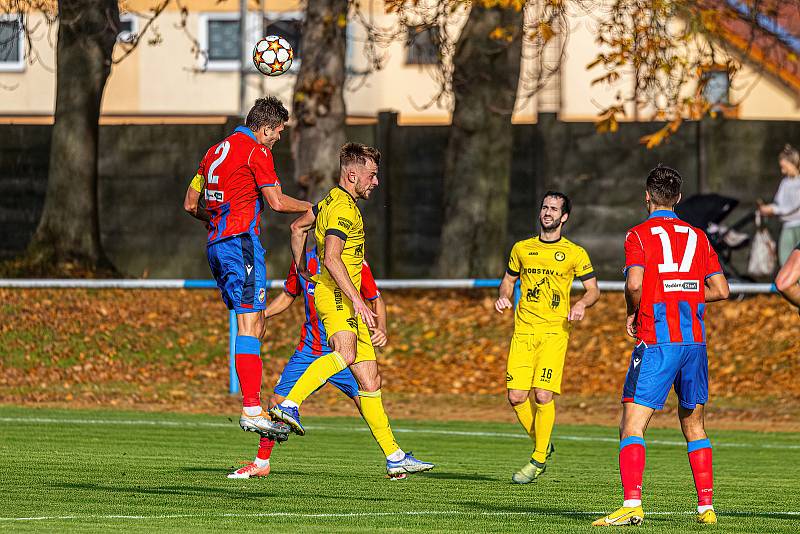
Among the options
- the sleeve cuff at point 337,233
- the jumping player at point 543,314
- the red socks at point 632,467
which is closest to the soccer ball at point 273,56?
the sleeve cuff at point 337,233

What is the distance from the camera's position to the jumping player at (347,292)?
11.0 meters

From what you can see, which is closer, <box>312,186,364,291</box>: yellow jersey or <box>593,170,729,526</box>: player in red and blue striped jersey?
<box>593,170,729,526</box>: player in red and blue striped jersey

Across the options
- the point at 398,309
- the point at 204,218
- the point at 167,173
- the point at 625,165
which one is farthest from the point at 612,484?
the point at 167,173

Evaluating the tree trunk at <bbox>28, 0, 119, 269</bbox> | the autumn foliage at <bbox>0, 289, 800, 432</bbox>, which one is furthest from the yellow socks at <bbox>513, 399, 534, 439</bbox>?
the tree trunk at <bbox>28, 0, 119, 269</bbox>

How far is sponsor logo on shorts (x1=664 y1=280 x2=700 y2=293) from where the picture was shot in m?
9.55

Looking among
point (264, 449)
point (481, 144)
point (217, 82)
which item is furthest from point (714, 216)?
point (217, 82)

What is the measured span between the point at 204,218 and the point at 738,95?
3805 cm

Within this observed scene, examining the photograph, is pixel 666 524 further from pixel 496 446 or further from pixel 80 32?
pixel 80 32

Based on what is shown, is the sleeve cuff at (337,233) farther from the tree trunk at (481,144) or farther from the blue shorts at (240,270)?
the tree trunk at (481,144)

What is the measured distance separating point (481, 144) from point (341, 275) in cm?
1422

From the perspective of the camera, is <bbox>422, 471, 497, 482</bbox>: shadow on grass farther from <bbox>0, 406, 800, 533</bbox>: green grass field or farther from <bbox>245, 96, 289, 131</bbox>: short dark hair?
<bbox>245, 96, 289, 131</bbox>: short dark hair

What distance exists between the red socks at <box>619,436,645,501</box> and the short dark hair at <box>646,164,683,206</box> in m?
1.34

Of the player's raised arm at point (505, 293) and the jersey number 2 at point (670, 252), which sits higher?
the jersey number 2 at point (670, 252)

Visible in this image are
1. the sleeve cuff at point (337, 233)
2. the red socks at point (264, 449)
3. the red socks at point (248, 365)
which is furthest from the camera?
the red socks at point (264, 449)
